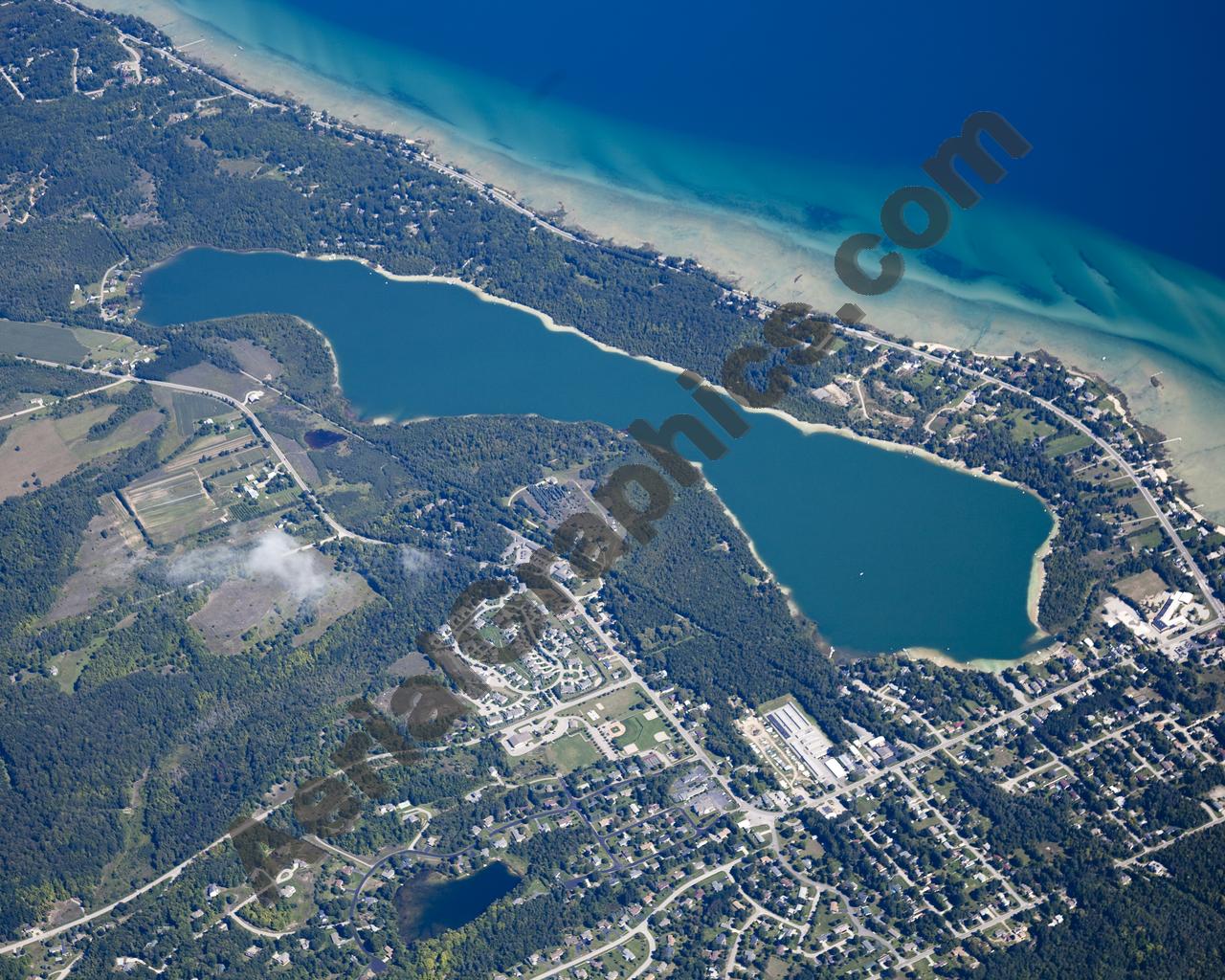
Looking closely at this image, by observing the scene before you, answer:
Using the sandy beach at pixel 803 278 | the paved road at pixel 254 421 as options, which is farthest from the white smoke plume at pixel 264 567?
the sandy beach at pixel 803 278

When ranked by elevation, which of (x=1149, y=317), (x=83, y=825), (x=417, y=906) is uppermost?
(x=1149, y=317)

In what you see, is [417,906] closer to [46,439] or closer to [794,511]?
[794,511]

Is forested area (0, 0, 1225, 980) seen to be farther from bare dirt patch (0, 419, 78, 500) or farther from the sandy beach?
the sandy beach

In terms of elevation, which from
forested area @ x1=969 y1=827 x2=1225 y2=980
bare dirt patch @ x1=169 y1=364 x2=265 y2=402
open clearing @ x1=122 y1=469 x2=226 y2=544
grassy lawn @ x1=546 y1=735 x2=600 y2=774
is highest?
forested area @ x1=969 y1=827 x2=1225 y2=980

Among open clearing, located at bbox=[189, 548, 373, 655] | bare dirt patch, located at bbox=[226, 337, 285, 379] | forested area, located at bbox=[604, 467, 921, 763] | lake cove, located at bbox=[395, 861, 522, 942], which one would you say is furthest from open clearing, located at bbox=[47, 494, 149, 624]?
lake cove, located at bbox=[395, 861, 522, 942]

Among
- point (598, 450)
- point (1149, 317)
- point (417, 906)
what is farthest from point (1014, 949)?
point (1149, 317)
